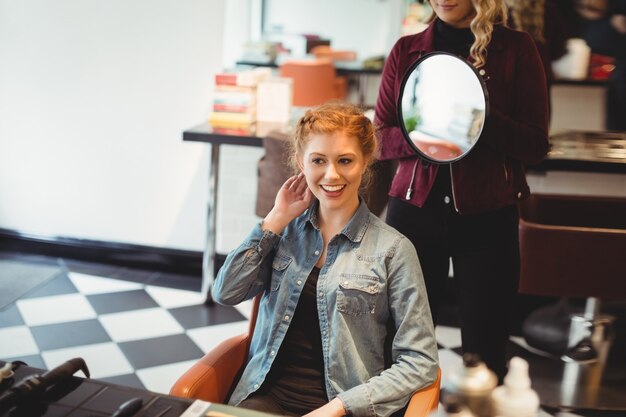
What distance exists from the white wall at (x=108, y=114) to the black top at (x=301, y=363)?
245cm

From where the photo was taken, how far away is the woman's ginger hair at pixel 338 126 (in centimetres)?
176

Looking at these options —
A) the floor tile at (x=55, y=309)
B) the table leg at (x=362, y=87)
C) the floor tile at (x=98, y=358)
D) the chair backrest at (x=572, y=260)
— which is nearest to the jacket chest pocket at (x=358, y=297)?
the chair backrest at (x=572, y=260)

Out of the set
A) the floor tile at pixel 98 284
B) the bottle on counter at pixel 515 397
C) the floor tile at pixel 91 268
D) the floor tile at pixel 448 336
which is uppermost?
the bottle on counter at pixel 515 397

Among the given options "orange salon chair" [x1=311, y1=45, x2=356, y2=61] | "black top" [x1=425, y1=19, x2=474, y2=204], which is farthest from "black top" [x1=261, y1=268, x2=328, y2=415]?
"orange salon chair" [x1=311, y1=45, x2=356, y2=61]

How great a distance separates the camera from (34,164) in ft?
14.2

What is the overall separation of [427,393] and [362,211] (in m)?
0.43

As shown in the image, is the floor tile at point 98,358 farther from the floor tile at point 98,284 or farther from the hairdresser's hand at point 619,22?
the hairdresser's hand at point 619,22

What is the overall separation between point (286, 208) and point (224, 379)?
0.40 metres

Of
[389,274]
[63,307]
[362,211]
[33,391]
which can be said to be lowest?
[63,307]

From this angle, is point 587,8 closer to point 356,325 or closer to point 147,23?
point 147,23

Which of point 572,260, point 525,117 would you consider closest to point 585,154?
point 572,260

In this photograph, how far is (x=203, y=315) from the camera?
144 inches

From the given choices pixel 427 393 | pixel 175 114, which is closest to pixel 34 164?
pixel 175 114

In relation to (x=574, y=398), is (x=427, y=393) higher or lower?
higher
